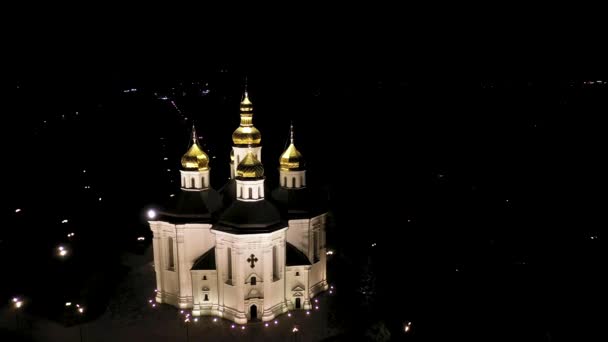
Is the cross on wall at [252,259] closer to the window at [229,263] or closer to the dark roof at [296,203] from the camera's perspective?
the window at [229,263]

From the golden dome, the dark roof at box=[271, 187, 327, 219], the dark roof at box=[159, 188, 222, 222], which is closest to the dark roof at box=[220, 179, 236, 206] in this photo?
the dark roof at box=[159, 188, 222, 222]

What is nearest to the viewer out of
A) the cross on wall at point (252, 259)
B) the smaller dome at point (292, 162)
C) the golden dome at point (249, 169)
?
the cross on wall at point (252, 259)

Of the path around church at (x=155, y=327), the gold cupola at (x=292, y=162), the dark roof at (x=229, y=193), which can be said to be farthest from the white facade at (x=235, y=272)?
the gold cupola at (x=292, y=162)

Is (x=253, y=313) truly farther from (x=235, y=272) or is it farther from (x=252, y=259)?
(x=252, y=259)

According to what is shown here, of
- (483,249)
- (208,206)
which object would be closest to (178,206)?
(208,206)

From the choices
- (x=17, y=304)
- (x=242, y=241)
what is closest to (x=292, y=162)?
(x=242, y=241)

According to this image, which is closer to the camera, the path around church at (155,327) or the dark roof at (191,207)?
the path around church at (155,327)
